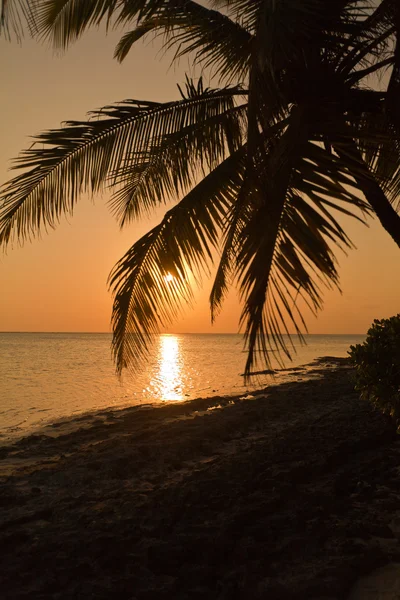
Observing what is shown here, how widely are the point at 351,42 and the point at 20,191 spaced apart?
155 inches

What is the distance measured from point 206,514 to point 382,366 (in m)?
2.27

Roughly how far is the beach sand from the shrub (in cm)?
77

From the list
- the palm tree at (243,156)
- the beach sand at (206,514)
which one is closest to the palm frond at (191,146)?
the palm tree at (243,156)

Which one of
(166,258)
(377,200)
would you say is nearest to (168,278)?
(166,258)

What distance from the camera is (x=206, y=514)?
14.2ft

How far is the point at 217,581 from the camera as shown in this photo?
3.29m

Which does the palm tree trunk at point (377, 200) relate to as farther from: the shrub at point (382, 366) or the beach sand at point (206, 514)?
the beach sand at point (206, 514)

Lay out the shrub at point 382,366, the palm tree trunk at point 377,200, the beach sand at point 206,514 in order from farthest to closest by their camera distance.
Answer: the palm tree trunk at point 377,200, the shrub at point 382,366, the beach sand at point 206,514

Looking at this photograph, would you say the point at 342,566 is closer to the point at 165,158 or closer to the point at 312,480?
the point at 312,480

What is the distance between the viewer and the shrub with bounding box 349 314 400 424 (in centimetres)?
495

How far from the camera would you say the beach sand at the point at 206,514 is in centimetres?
332

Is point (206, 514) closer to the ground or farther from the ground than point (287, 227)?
closer to the ground

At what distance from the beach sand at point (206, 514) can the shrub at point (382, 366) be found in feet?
2.52

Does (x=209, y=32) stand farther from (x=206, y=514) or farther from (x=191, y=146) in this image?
(x=206, y=514)
